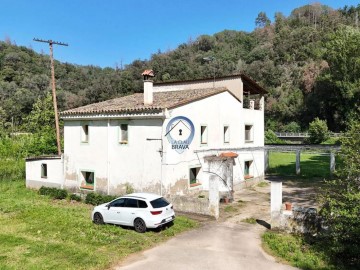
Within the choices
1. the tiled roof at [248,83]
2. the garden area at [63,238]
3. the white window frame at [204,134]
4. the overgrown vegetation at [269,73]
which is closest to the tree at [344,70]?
the overgrown vegetation at [269,73]

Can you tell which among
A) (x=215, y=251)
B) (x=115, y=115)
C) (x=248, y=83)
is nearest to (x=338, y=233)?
(x=215, y=251)

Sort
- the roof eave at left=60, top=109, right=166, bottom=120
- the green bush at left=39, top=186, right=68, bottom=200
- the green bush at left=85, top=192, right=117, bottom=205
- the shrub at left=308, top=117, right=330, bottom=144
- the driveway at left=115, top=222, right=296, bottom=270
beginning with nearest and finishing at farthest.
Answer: the driveway at left=115, top=222, right=296, bottom=270 < the roof eave at left=60, top=109, right=166, bottom=120 < the green bush at left=85, top=192, right=117, bottom=205 < the green bush at left=39, top=186, right=68, bottom=200 < the shrub at left=308, top=117, right=330, bottom=144

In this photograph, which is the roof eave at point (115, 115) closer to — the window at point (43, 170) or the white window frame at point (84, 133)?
the white window frame at point (84, 133)

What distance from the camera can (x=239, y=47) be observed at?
131750mm

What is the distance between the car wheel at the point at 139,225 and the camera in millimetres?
14709

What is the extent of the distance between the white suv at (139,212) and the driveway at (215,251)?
1144 millimetres

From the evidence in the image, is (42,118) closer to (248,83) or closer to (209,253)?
(248,83)

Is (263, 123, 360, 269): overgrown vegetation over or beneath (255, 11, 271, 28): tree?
beneath

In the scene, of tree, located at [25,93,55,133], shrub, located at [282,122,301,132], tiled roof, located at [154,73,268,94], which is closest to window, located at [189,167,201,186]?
tiled roof, located at [154,73,268,94]

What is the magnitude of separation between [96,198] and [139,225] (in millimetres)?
7025

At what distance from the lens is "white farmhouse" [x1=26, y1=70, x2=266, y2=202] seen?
19688 mm

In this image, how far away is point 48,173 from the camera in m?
25.3

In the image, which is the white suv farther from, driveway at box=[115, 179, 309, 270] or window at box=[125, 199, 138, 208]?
driveway at box=[115, 179, 309, 270]

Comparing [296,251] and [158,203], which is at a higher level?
[158,203]
